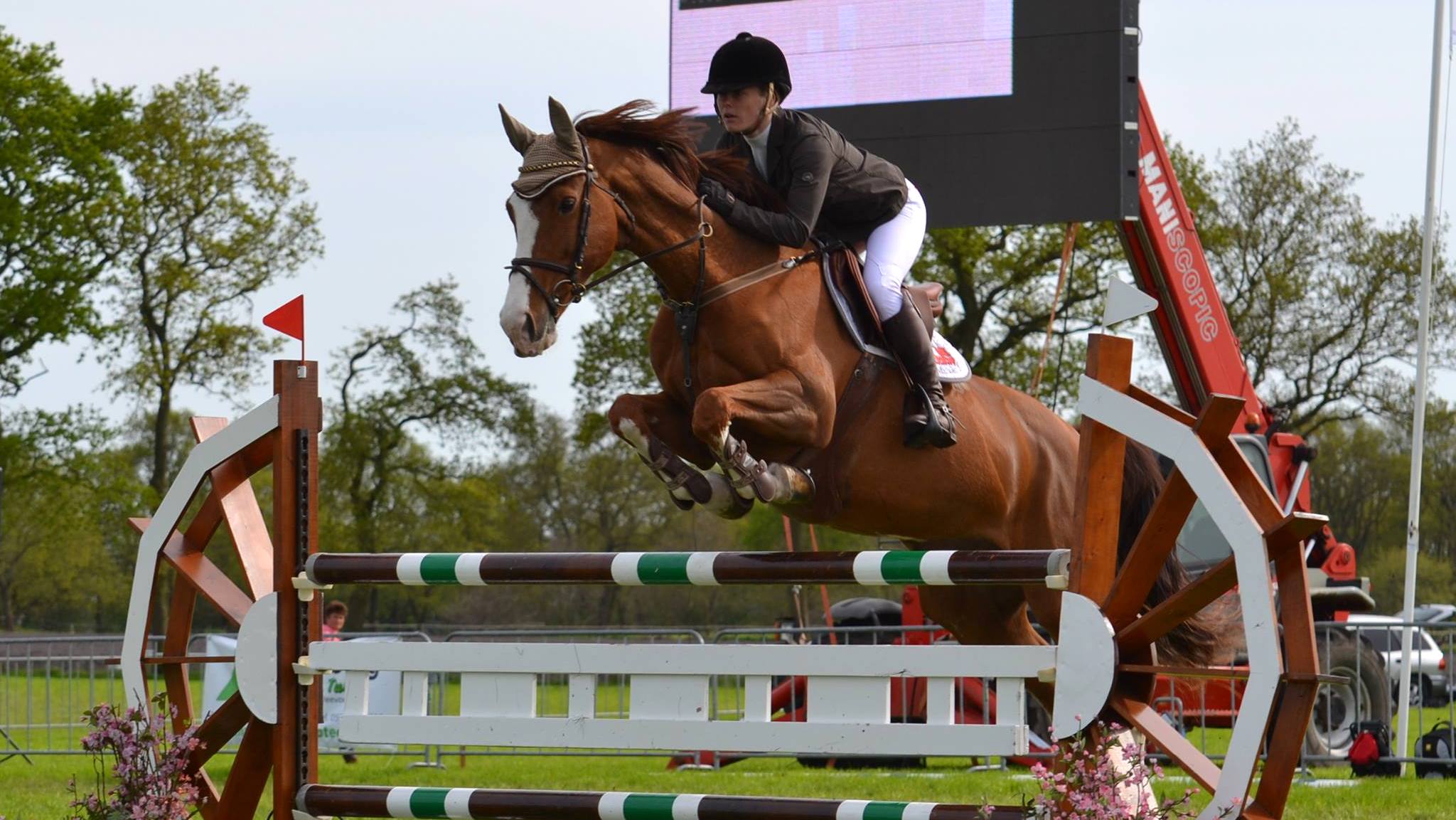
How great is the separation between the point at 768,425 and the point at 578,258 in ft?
2.22

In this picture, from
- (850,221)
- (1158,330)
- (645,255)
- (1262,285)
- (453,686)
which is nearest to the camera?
(645,255)

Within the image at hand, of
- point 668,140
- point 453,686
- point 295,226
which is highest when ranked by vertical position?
point 295,226

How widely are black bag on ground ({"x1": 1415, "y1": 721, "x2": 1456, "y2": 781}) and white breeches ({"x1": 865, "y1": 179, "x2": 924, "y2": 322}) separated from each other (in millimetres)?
4417

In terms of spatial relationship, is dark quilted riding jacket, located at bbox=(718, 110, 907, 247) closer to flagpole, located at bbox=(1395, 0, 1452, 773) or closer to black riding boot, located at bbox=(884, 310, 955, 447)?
black riding boot, located at bbox=(884, 310, 955, 447)

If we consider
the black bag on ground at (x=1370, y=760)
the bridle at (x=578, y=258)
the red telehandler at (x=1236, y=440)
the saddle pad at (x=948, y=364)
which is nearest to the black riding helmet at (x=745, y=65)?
the bridle at (x=578, y=258)

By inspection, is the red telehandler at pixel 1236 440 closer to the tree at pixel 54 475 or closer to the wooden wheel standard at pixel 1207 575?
the wooden wheel standard at pixel 1207 575

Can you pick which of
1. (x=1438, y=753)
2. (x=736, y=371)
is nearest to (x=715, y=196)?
(x=736, y=371)

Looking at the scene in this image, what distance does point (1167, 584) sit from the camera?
5.07 metres

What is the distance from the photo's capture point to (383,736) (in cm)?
373

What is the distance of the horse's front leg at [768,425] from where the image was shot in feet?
13.3

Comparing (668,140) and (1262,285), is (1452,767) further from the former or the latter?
(1262,285)

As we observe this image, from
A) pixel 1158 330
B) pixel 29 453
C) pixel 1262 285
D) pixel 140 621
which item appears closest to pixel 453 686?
pixel 1158 330

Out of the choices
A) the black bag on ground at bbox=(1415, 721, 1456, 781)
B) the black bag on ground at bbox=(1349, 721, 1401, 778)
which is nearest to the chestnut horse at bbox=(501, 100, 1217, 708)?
the black bag on ground at bbox=(1349, 721, 1401, 778)

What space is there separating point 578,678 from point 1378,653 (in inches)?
277
